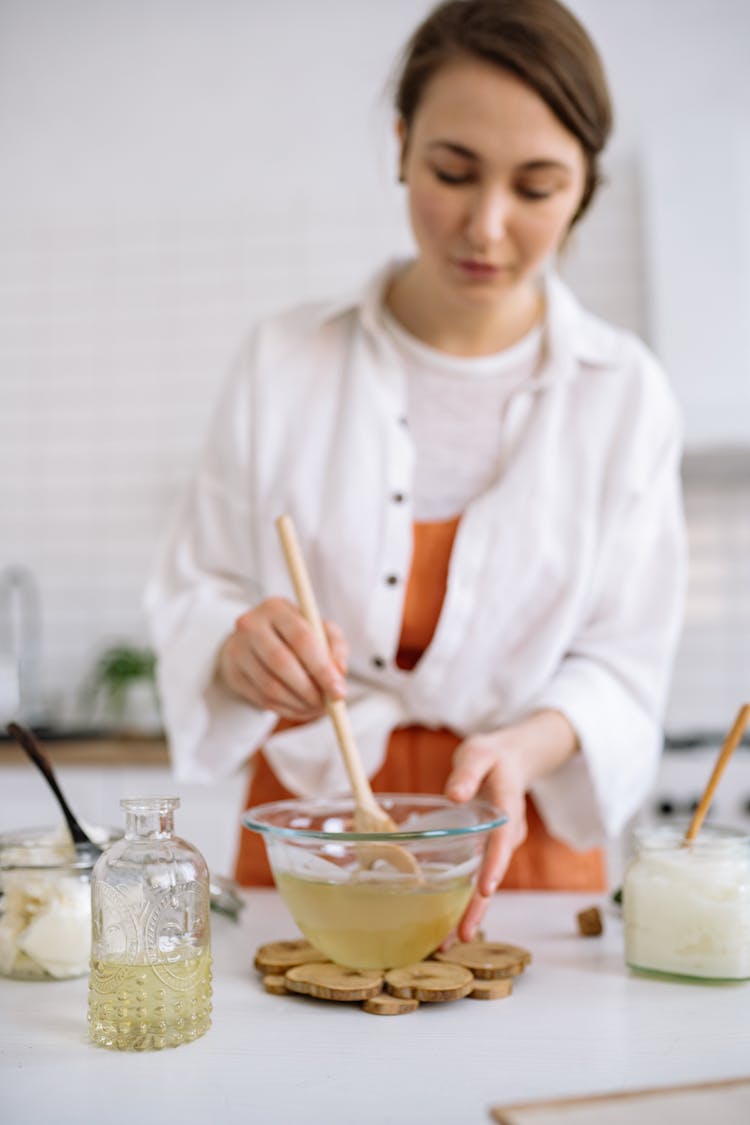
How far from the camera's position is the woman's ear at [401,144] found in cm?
138

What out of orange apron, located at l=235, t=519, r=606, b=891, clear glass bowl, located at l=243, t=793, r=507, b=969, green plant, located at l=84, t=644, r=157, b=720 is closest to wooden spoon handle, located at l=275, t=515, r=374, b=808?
clear glass bowl, located at l=243, t=793, r=507, b=969

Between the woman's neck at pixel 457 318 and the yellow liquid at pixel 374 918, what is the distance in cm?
80

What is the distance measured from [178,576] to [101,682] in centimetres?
164

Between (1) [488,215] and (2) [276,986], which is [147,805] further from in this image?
(1) [488,215]

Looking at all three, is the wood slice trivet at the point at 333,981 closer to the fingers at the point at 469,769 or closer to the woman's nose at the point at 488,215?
the fingers at the point at 469,769

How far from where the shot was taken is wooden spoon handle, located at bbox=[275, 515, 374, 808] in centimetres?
98

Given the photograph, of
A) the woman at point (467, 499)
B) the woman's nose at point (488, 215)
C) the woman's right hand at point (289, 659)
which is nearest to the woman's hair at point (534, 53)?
the woman at point (467, 499)

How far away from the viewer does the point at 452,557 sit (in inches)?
53.7

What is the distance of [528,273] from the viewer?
135 centimetres

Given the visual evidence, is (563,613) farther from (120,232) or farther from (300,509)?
(120,232)

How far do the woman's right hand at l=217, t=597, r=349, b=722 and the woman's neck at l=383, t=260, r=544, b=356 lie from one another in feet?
1.83

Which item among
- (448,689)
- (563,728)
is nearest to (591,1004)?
(563,728)

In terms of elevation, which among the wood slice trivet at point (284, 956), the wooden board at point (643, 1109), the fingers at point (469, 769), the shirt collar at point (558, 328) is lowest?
the wood slice trivet at point (284, 956)

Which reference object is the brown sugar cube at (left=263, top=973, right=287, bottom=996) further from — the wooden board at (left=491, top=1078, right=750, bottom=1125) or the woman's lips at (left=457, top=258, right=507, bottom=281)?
the woman's lips at (left=457, top=258, right=507, bottom=281)
